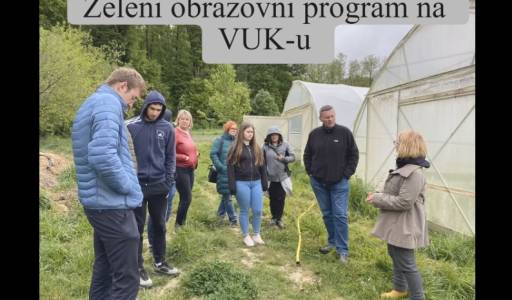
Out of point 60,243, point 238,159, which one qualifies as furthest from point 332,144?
point 60,243

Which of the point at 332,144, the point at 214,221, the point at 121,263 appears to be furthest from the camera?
the point at 214,221

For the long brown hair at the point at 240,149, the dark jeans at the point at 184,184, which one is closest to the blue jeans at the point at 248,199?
the long brown hair at the point at 240,149

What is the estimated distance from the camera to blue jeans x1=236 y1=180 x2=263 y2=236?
14.9 feet

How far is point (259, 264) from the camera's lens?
4008mm

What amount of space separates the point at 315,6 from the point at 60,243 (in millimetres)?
3707

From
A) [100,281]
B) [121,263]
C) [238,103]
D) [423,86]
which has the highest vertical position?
[238,103]

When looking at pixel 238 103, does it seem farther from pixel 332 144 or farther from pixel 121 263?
pixel 121 263

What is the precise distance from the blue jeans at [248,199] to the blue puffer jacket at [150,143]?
1372mm

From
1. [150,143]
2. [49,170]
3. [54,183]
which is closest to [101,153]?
[150,143]

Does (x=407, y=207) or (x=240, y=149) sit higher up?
(x=240, y=149)

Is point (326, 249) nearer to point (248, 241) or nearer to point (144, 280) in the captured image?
point (248, 241)

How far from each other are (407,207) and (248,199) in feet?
6.90

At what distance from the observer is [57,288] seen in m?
3.16

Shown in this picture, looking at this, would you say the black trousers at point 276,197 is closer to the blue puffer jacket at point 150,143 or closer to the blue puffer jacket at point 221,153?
the blue puffer jacket at point 221,153
